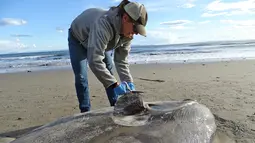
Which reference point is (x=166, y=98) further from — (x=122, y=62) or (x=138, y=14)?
(x=138, y=14)

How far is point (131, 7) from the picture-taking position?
3725 mm

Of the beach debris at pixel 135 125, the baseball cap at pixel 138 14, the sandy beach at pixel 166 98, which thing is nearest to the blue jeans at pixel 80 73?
the sandy beach at pixel 166 98

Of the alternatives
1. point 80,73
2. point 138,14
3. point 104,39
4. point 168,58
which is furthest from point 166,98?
point 168,58

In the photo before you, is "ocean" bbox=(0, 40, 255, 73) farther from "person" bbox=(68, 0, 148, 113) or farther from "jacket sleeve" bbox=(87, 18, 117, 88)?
"jacket sleeve" bbox=(87, 18, 117, 88)

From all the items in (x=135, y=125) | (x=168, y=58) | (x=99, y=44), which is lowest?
(x=168, y=58)

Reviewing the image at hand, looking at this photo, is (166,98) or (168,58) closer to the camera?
(166,98)

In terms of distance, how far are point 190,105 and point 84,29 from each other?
1.93 m

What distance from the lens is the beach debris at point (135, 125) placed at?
8.46 ft

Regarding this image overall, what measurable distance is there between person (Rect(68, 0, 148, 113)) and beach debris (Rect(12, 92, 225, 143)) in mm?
785

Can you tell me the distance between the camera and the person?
3.83 metres

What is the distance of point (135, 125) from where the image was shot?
9.08 ft

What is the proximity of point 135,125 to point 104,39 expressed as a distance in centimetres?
149

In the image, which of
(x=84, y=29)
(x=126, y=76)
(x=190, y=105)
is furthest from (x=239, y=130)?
(x=84, y=29)

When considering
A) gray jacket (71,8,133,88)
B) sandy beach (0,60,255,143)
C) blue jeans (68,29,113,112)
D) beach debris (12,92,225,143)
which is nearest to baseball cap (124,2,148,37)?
gray jacket (71,8,133,88)
